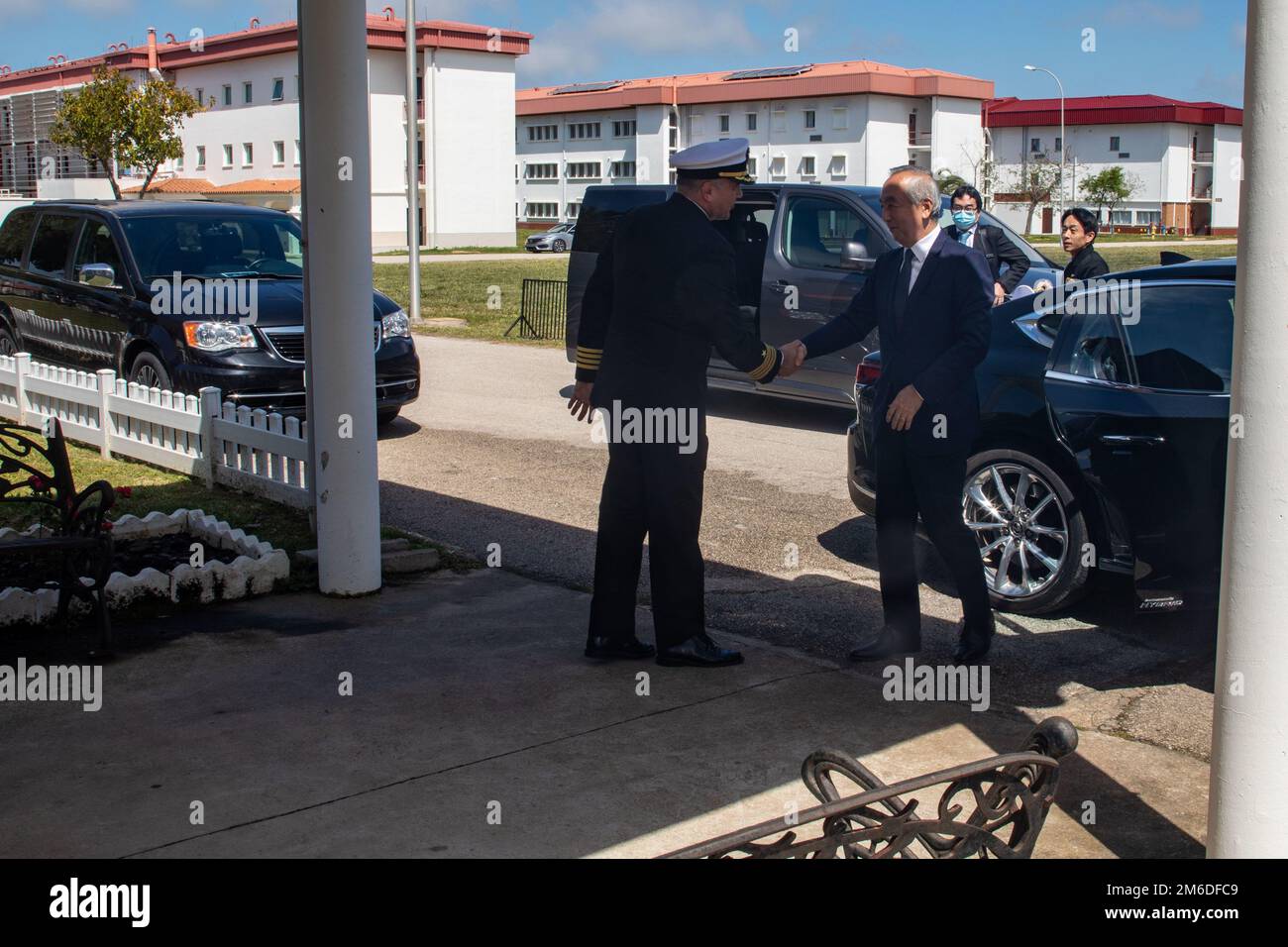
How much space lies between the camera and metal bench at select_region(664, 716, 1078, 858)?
3.12 metres

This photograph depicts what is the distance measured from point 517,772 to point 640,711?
78 cm

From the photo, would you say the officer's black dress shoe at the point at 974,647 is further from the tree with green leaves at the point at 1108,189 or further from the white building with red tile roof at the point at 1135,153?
the white building with red tile roof at the point at 1135,153

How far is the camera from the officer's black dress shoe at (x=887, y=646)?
5.96 metres

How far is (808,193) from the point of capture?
1246 cm

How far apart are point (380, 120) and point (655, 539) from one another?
67.0 metres

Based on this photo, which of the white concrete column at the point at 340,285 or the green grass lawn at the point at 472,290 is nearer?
the white concrete column at the point at 340,285

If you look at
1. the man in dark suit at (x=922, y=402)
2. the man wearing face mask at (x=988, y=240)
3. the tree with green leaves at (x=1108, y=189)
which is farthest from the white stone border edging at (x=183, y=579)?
the tree with green leaves at (x=1108, y=189)

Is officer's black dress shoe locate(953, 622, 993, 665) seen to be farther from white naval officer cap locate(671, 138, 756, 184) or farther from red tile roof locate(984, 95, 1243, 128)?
red tile roof locate(984, 95, 1243, 128)

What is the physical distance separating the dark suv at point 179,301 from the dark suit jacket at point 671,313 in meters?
4.63

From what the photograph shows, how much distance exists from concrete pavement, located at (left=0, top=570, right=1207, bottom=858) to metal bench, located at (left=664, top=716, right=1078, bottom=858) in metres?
0.57

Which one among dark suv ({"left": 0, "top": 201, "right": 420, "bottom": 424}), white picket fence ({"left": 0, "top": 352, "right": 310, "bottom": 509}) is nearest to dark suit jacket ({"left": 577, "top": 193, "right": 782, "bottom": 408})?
white picket fence ({"left": 0, "top": 352, "right": 310, "bottom": 509})

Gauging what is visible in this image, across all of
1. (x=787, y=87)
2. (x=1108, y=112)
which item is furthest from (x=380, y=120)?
(x=1108, y=112)

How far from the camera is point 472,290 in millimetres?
30922
